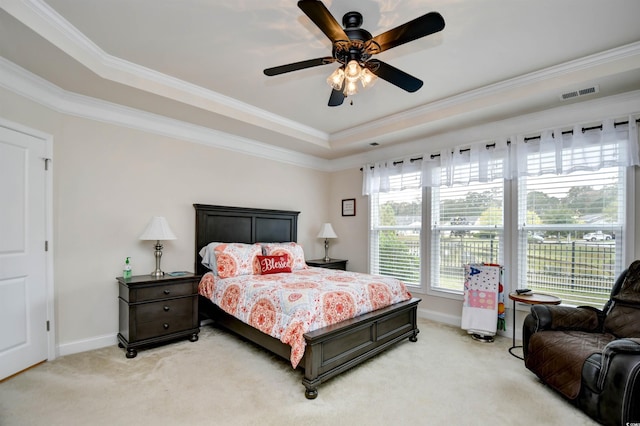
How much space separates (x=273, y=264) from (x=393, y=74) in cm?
261

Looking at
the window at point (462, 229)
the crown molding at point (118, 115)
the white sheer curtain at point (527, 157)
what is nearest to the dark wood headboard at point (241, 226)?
the crown molding at point (118, 115)

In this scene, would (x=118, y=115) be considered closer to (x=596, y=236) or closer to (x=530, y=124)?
(x=530, y=124)

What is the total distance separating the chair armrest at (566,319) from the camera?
2627mm

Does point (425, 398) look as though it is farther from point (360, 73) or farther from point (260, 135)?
point (260, 135)

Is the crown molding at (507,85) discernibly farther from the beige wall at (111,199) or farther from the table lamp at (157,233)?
the table lamp at (157,233)

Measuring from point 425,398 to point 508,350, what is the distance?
4.97ft

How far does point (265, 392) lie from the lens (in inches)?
95.3

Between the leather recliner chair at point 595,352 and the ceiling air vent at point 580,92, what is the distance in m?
1.64

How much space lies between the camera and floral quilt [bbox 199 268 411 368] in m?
2.53

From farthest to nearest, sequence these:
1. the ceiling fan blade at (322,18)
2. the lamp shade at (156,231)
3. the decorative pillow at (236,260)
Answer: the decorative pillow at (236,260) → the lamp shade at (156,231) → the ceiling fan blade at (322,18)

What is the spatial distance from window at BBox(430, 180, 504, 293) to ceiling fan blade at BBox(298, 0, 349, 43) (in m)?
2.97

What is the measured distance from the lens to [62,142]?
3082 millimetres

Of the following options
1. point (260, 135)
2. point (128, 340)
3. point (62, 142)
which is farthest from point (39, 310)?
point (260, 135)

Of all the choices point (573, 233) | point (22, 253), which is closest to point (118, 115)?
point (22, 253)
